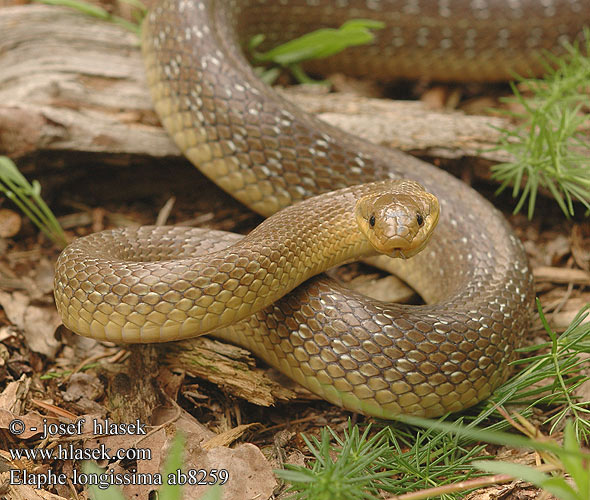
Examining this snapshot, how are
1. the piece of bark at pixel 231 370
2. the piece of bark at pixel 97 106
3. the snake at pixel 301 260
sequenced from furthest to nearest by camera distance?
the piece of bark at pixel 97 106
the piece of bark at pixel 231 370
the snake at pixel 301 260

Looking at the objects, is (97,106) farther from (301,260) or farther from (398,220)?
(398,220)

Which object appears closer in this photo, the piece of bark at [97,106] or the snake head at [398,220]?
the snake head at [398,220]

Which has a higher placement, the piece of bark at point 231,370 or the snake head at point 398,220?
the snake head at point 398,220

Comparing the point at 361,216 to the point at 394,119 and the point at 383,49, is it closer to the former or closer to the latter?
the point at 394,119

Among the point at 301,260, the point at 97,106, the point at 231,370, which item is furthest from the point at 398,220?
the point at 97,106

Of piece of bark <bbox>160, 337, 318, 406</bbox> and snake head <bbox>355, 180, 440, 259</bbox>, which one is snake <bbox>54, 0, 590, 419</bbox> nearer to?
snake head <bbox>355, 180, 440, 259</bbox>

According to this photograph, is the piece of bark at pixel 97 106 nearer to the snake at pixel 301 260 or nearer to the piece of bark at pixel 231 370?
the snake at pixel 301 260

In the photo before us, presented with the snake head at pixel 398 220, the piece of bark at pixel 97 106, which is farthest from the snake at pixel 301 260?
the piece of bark at pixel 97 106
